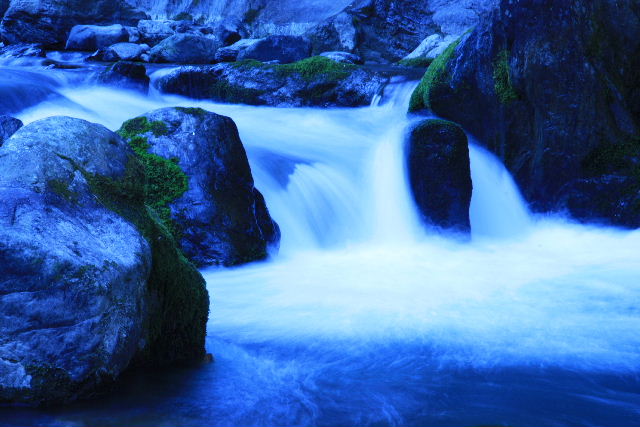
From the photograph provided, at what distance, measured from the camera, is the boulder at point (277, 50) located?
726 inches

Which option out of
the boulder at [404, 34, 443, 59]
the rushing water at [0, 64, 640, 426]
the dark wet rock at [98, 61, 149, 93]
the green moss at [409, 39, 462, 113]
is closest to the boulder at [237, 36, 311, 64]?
the boulder at [404, 34, 443, 59]

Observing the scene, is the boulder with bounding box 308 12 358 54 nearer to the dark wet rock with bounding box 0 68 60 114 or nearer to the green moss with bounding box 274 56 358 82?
the green moss with bounding box 274 56 358 82

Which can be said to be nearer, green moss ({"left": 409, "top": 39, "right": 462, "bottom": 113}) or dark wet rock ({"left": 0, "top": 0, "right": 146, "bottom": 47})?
green moss ({"left": 409, "top": 39, "right": 462, "bottom": 113})

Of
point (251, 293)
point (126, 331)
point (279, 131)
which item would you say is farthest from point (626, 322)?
point (279, 131)

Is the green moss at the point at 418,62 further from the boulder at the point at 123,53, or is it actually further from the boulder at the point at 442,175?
the boulder at the point at 123,53

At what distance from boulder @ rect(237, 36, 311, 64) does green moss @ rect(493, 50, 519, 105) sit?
976cm

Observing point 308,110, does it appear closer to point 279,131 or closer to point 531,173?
point 279,131

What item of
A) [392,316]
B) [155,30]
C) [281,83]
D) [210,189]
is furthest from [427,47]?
[392,316]

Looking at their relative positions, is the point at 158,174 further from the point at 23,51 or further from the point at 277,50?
the point at 23,51

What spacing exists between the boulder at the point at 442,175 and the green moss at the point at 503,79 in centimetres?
130

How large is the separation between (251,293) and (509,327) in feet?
7.02

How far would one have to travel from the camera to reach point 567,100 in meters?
8.79

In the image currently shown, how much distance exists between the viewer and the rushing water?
11.5ft

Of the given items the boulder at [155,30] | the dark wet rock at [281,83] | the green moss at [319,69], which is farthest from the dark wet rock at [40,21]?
the green moss at [319,69]
